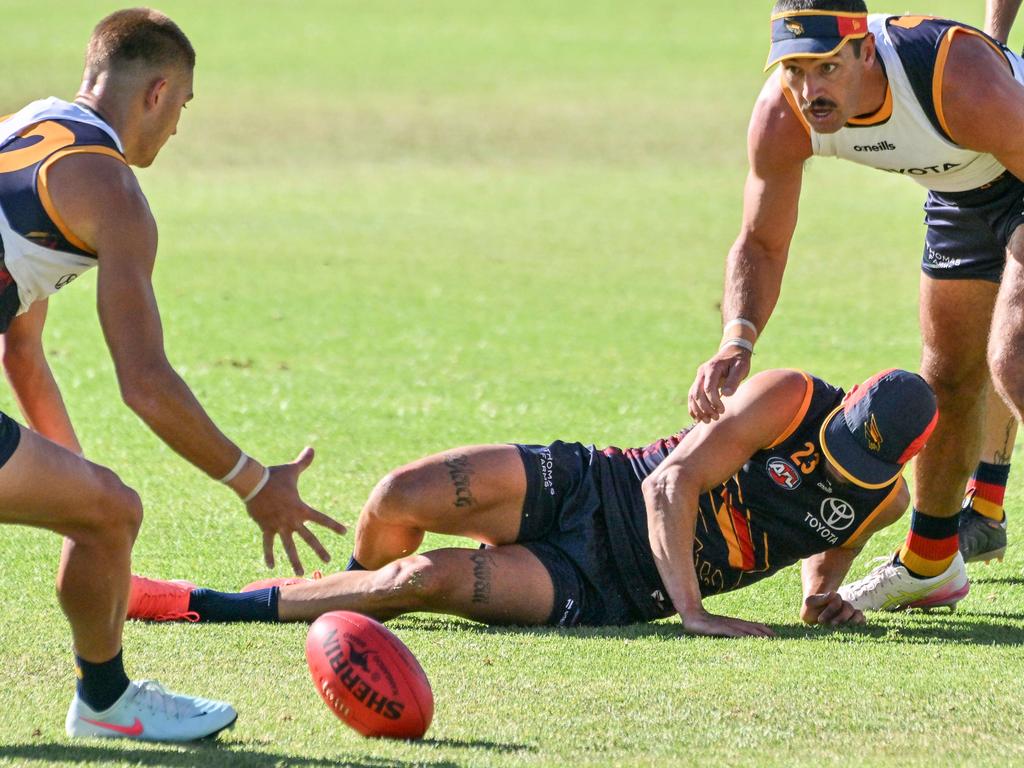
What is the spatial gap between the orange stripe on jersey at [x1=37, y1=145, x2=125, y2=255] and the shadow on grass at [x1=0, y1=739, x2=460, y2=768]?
1398mm

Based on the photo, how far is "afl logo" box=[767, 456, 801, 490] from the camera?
6.33 meters

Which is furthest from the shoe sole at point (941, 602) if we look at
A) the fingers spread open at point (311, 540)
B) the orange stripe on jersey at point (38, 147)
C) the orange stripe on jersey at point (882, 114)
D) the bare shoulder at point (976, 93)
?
the orange stripe on jersey at point (38, 147)

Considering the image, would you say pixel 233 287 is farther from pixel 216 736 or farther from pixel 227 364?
pixel 216 736

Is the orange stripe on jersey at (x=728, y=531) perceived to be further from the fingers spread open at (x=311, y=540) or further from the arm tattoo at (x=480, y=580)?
the fingers spread open at (x=311, y=540)

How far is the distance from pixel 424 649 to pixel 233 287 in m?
9.94

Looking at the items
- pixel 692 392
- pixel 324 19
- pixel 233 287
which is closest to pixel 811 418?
pixel 692 392

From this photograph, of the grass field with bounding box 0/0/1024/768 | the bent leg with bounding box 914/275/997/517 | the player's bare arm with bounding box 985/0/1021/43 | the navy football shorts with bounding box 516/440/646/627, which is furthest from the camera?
the player's bare arm with bounding box 985/0/1021/43

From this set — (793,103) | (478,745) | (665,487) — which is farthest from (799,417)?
(478,745)

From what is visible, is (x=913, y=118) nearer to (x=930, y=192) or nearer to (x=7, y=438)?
(x=930, y=192)

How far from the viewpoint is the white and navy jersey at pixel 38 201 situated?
15.8ft

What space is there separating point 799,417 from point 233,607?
2.20 metres

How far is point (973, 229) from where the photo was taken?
7.02m

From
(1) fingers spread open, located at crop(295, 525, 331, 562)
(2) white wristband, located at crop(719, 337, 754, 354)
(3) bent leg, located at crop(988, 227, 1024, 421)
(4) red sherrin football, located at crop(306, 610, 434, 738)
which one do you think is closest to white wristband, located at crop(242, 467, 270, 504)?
(1) fingers spread open, located at crop(295, 525, 331, 562)

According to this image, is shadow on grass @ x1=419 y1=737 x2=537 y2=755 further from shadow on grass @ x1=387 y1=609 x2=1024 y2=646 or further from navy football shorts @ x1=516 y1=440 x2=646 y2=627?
navy football shorts @ x1=516 y1=440 x2=646 y2=627
